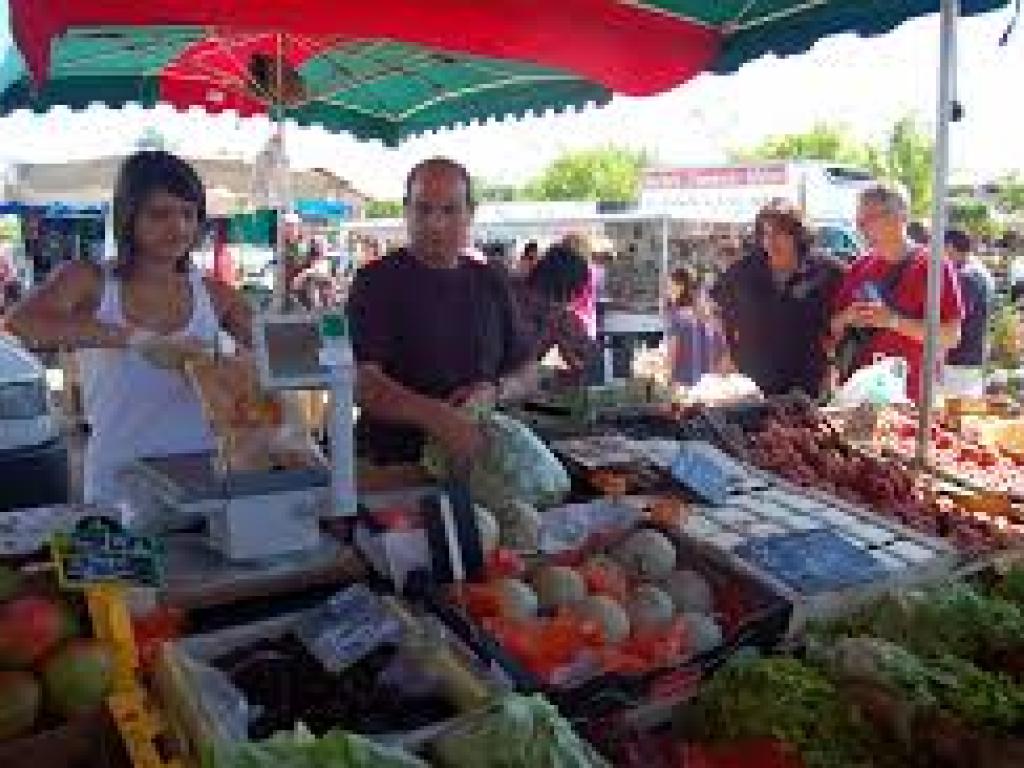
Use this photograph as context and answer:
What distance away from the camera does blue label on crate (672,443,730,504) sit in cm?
282

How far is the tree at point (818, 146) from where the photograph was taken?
6525 cm

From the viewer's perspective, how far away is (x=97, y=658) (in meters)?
1.70

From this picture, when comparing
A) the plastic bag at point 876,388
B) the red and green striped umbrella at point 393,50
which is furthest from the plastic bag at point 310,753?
the plastic bag at point 876,388

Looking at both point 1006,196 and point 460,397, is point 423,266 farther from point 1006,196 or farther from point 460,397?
point 1006,196

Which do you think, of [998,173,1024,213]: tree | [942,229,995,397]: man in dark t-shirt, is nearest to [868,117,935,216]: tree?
[998,173,1024,213]: tree

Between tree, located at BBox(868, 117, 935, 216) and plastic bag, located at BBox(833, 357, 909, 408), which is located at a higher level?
tree, located at BBox(868, 117, 935, 216)

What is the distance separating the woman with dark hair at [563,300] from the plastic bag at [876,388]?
116cm

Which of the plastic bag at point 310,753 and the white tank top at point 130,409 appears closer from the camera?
the plastic bag at point 310,753

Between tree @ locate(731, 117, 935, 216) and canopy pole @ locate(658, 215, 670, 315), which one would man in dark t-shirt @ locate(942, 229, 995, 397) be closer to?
canopy pole @ locate(658, 215, 670, 315)

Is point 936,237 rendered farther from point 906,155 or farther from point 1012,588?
point 906,155

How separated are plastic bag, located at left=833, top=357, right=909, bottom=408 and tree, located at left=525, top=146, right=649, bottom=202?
5816 centimetres

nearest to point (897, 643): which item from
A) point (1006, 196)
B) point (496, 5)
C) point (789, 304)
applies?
point (496, 5)

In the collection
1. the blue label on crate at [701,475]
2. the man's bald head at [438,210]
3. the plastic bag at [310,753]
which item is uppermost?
the man's bald head at [438,210]

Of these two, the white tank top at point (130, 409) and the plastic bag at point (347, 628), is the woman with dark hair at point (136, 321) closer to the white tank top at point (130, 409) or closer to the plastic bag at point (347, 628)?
the white tank top at point (130, 409)
